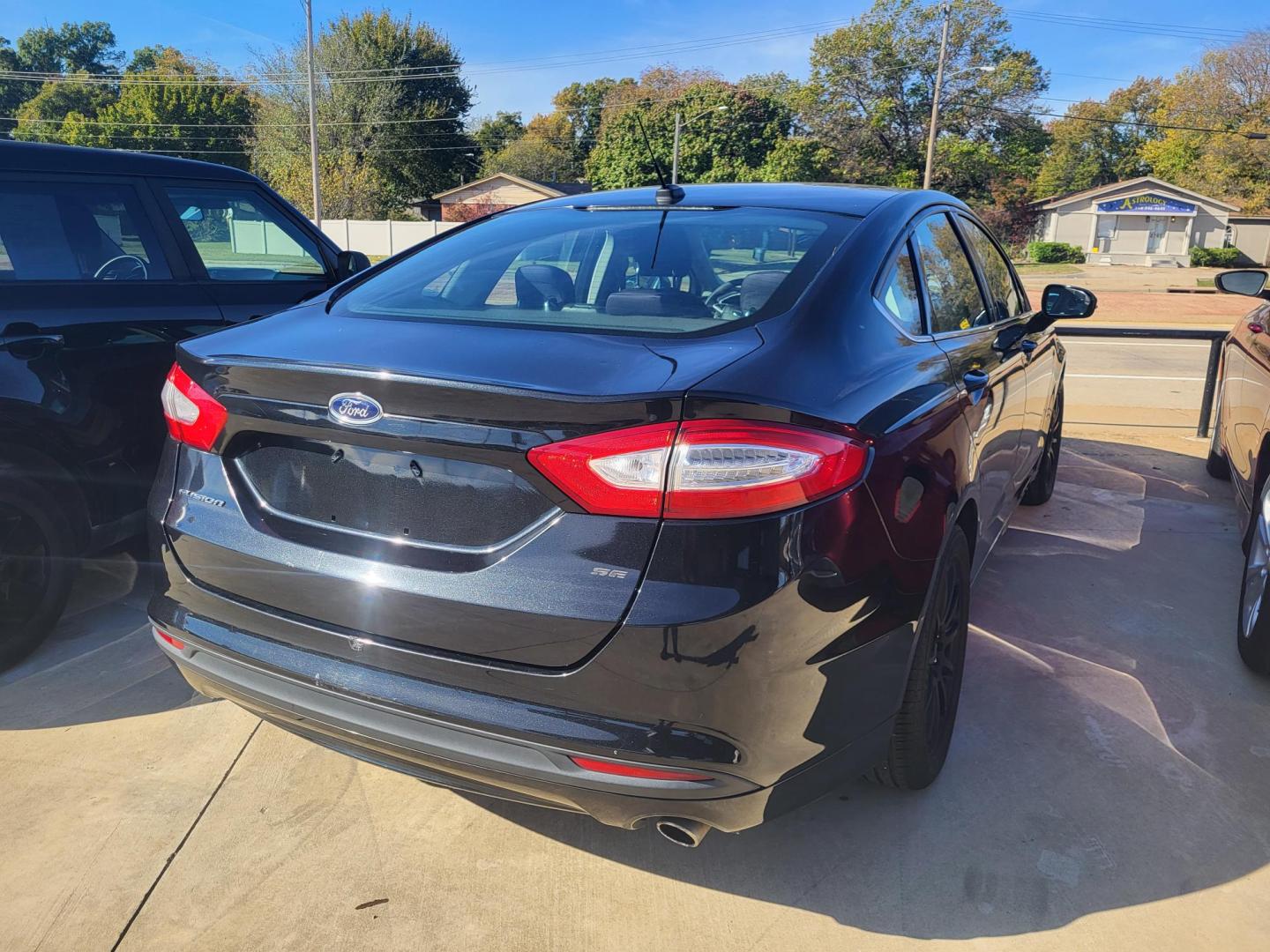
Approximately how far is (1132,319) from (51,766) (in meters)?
24.5

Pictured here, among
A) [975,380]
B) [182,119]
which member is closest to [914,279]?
[975,380]

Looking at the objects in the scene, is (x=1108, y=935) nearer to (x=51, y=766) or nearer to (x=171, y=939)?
(x=171, y=939)

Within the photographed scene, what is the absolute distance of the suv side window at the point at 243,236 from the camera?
163 inches

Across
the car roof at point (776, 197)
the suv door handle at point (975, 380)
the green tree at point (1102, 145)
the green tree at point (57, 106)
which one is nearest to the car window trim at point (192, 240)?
the car roof at point (776, 197)

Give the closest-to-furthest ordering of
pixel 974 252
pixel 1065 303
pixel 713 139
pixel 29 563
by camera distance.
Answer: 1. pixel 29 563
2. pixel 974 252
3. pixel 1065 303
4. pixel 713 139

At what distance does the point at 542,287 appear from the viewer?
9.05 feet

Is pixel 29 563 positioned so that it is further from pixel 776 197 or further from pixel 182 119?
pixel 182 119

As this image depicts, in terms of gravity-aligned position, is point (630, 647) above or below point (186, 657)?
above

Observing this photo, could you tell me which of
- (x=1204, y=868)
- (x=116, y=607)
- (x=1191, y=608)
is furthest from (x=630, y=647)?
(x=1191, y=608)

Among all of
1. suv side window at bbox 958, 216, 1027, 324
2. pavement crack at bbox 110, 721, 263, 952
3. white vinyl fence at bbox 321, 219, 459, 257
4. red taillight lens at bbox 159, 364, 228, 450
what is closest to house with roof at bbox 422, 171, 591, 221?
white vinyl fence at bbox 321, 219, 459, 257

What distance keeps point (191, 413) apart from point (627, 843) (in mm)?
1559

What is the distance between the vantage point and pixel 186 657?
2332 millimetres

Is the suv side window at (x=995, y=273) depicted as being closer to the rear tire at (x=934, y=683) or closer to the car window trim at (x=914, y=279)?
the car window trim at (x=914, y=279)

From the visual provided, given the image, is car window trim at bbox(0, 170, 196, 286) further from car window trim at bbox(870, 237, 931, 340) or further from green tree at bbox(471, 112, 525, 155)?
green tree at bbox(471, 112, 525, 155)
